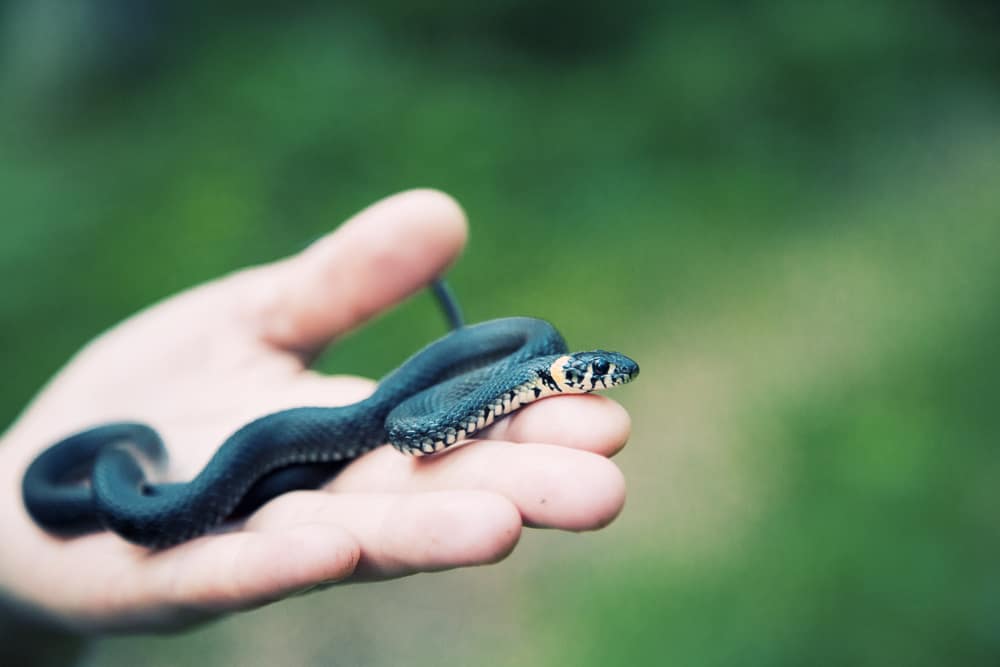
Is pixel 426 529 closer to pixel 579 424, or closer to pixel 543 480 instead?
pixel 543 480

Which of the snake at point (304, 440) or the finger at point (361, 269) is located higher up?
the finger at point (361, 269)

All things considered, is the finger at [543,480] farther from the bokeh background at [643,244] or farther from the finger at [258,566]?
the bokeh background at [643,244]

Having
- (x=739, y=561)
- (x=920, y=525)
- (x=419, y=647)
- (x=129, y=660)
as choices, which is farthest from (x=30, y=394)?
(x=920, y=525)

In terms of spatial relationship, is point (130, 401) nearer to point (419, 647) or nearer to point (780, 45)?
point (419, 647)

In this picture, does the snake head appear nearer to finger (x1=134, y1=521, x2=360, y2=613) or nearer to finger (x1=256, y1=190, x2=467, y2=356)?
finger (x1=134, y1=521, x2=360, y2=613)

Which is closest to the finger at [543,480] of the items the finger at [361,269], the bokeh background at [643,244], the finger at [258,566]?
the finger at [258,566]

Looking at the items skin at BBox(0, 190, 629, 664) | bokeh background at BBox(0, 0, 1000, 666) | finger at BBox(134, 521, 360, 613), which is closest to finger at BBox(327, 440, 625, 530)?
skin at BBox(0, 190, 629, 664)

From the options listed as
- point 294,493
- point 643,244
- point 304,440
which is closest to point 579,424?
point 294,493
